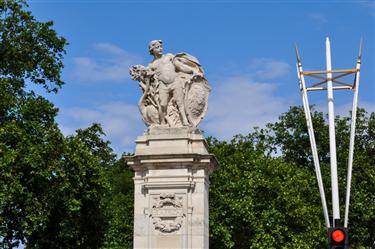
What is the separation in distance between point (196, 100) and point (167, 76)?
3.35ft

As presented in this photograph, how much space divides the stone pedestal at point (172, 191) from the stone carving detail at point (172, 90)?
1.94 feet

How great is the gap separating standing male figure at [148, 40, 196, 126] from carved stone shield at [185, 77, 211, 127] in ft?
0.68

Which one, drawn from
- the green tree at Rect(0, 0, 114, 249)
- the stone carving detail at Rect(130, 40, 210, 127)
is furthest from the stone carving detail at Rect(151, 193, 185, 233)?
the green tree at Rect(0, 0, 114, 249)

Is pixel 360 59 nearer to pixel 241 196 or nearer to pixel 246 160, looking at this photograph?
pixel 241 196

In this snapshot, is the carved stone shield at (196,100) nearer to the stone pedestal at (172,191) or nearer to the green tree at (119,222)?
the stone pedestal at (172,191)

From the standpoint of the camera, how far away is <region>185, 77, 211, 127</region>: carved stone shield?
65.3 feet

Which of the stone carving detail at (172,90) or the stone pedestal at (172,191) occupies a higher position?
the stone carving detail at (172,90)

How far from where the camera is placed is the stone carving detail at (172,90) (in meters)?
19.8

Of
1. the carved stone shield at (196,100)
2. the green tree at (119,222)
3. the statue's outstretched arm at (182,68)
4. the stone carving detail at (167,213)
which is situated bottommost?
the stone carving detail at (167,213)

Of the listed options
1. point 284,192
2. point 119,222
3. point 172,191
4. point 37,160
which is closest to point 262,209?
point 284,192

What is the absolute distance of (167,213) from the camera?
18.8 metres

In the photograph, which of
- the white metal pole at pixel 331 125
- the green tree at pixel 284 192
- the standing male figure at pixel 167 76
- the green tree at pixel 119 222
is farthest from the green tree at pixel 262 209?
the standing male figure at pixel 167 76

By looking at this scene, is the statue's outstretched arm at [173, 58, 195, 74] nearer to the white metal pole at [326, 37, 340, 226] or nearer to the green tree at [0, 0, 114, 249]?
the white metal pole at [326, 37, 340, 226]

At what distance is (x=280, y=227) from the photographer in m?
36.2
